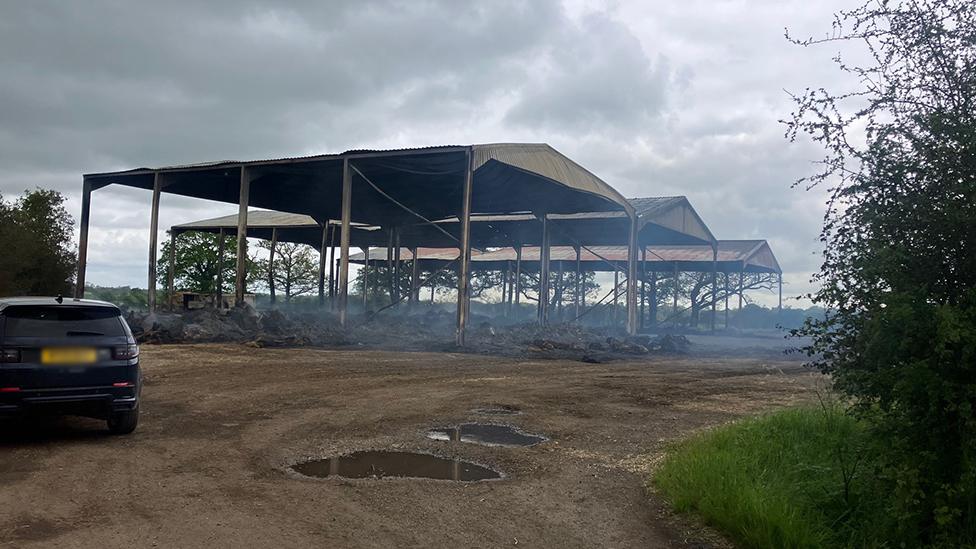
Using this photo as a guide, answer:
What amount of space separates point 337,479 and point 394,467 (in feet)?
2.39

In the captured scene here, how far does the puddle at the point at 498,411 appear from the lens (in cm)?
1016

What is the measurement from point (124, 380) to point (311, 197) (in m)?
22.2

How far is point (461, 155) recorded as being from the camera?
818 inches

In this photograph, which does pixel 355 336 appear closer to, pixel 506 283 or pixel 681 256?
pixel 681 256

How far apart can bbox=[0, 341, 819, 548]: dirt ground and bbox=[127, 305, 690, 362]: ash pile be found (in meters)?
7.30

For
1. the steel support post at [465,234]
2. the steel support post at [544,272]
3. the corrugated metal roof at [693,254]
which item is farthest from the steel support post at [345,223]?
the corrugated metal roof at [693,254]

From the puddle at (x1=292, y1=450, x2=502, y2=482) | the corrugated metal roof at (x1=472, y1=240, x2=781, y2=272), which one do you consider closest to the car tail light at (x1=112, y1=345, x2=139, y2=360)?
the puddle at (x1=292, y1=450, x2=502, y2=482)

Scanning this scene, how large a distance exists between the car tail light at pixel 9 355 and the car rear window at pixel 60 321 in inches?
6.4

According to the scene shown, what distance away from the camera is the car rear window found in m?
6.84

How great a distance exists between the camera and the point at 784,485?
558 cm

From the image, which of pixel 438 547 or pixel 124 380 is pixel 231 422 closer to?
pixel 124 380

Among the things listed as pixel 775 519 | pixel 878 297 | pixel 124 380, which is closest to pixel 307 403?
pixel 124 380

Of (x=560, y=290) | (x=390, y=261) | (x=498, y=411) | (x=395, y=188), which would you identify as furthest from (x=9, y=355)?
(x=560, y=290)

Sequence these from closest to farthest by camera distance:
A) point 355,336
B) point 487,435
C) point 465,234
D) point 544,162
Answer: point 487,435, point 465,234, point 544,162, point 355,336
